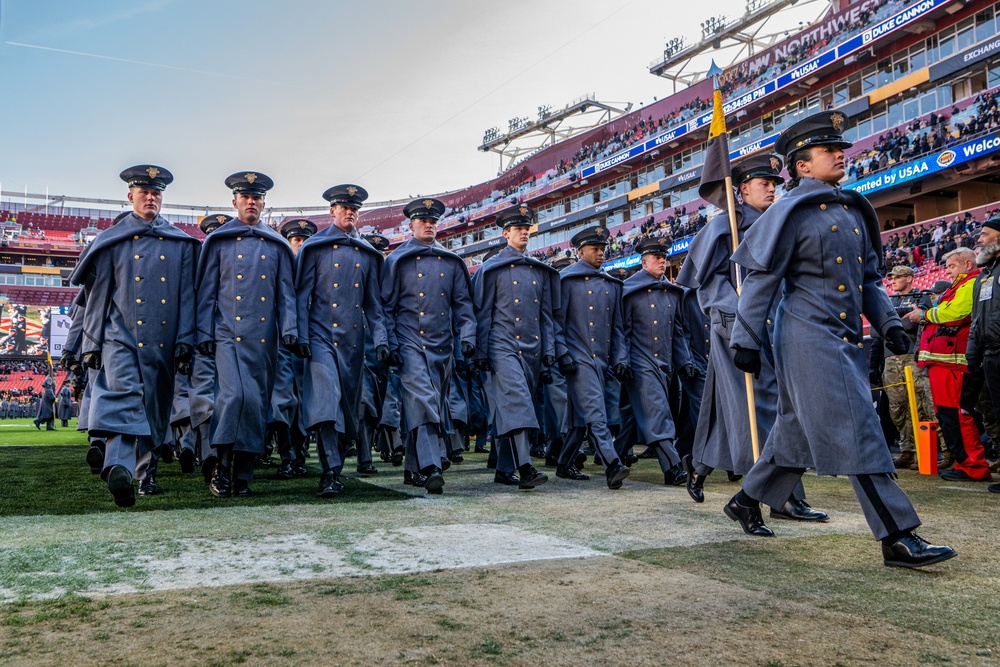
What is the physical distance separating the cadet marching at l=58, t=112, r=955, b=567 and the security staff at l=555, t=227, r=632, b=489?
2 centimetres

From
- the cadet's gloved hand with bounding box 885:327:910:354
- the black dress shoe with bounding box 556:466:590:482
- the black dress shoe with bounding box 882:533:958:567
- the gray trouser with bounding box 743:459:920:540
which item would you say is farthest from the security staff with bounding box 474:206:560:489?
the black dress shoe with bounding box 882:533:958:567

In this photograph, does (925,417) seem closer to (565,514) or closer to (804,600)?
(565,514)

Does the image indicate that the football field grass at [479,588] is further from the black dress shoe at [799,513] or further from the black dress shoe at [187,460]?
the black dress shoe at [187,460]

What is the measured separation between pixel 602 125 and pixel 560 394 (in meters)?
51.4

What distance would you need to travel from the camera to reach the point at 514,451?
637 cm

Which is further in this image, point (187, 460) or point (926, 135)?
point (926, 135)

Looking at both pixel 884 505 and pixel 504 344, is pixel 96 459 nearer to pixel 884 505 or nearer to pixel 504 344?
pixel 504 344

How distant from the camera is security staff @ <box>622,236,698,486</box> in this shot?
22.6ft

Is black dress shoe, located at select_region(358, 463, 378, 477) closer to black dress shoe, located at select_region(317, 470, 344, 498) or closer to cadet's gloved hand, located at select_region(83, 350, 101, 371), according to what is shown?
black dress shoe, located at select_region(317, 470, 344, 498)

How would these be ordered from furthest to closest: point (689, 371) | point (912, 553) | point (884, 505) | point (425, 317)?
point (689, 371), point (425, 317), point (884, 505), point (912, 553)

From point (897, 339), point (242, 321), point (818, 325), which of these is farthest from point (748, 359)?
point (242, 321)

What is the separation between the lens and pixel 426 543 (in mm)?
3758

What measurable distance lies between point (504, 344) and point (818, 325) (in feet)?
11.1

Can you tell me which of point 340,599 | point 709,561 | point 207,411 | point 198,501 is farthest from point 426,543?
point 207,411
